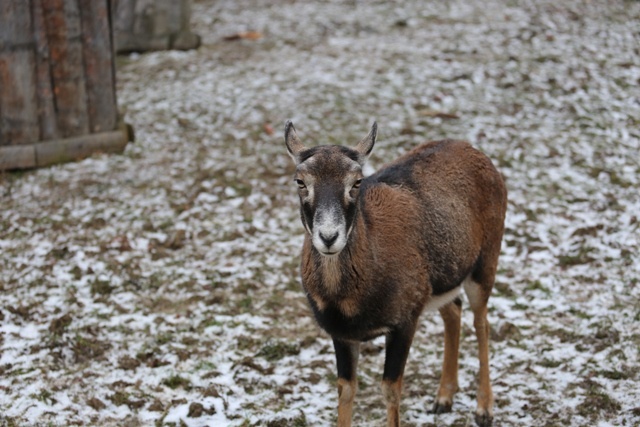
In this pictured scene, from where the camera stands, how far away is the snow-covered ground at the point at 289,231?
6.13 meters

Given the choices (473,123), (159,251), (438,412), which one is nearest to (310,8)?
(473,123)

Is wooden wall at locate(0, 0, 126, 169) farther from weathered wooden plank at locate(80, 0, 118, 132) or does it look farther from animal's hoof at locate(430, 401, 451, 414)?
animal's hoof at locate(430, 401, 451, 414)

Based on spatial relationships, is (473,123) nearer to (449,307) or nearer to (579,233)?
(579,233)

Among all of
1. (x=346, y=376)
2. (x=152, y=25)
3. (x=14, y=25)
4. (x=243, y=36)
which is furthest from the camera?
(x=243, y=36)

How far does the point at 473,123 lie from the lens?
1142 cm

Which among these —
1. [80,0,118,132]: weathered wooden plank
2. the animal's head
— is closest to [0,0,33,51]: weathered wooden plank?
[80,0,118,132]: weathered wooden plank

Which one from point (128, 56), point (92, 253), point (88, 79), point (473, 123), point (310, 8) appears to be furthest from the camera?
point (310, 8)

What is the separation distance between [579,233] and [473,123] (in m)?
3.30

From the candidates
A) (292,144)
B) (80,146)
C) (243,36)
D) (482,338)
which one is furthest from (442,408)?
(243,36)

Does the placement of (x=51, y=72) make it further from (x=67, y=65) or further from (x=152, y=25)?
(x=152, y=25)

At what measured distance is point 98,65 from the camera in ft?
34.4

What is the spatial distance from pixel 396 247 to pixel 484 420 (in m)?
1.63

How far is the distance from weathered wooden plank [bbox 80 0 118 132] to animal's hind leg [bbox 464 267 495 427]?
6544mm

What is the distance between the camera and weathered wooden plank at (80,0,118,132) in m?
10.3
